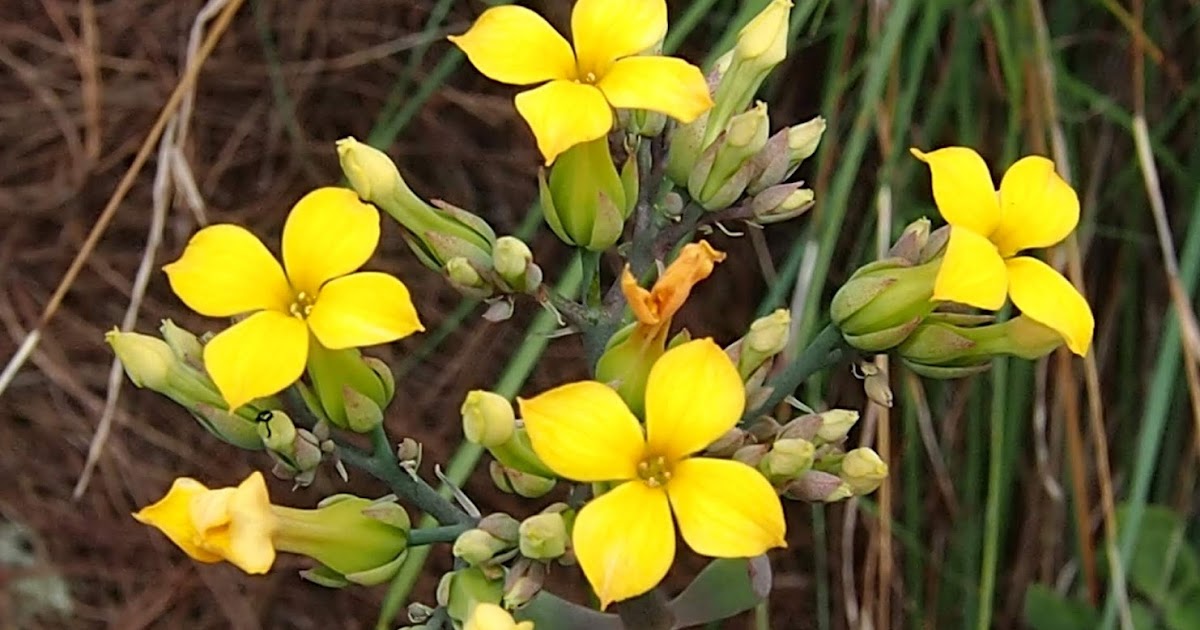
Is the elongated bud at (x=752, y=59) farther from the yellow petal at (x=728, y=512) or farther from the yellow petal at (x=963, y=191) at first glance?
the yellow petal at (x=728, y=512)

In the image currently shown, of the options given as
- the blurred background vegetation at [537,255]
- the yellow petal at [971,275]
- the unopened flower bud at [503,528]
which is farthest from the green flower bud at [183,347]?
the blurred background vegetation at [537,255]

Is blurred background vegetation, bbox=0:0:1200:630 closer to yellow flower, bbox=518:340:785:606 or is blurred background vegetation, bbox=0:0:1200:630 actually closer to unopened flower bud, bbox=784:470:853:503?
unopened flower bud, bbox=784:470:853:503

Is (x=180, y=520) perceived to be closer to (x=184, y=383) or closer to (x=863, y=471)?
(x=184, y=383)

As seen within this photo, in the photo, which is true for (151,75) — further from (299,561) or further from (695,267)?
(695,267)

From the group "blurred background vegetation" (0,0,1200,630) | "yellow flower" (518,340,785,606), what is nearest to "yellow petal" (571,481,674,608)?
"yellow flower" (518,340,785,606)

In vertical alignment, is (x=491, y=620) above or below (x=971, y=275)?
below

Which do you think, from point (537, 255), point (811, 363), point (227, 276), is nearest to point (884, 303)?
point (811, 363)

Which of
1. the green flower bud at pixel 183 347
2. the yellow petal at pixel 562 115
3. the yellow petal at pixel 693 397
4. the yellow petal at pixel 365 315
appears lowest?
the green flower bud at pixel 183 347
